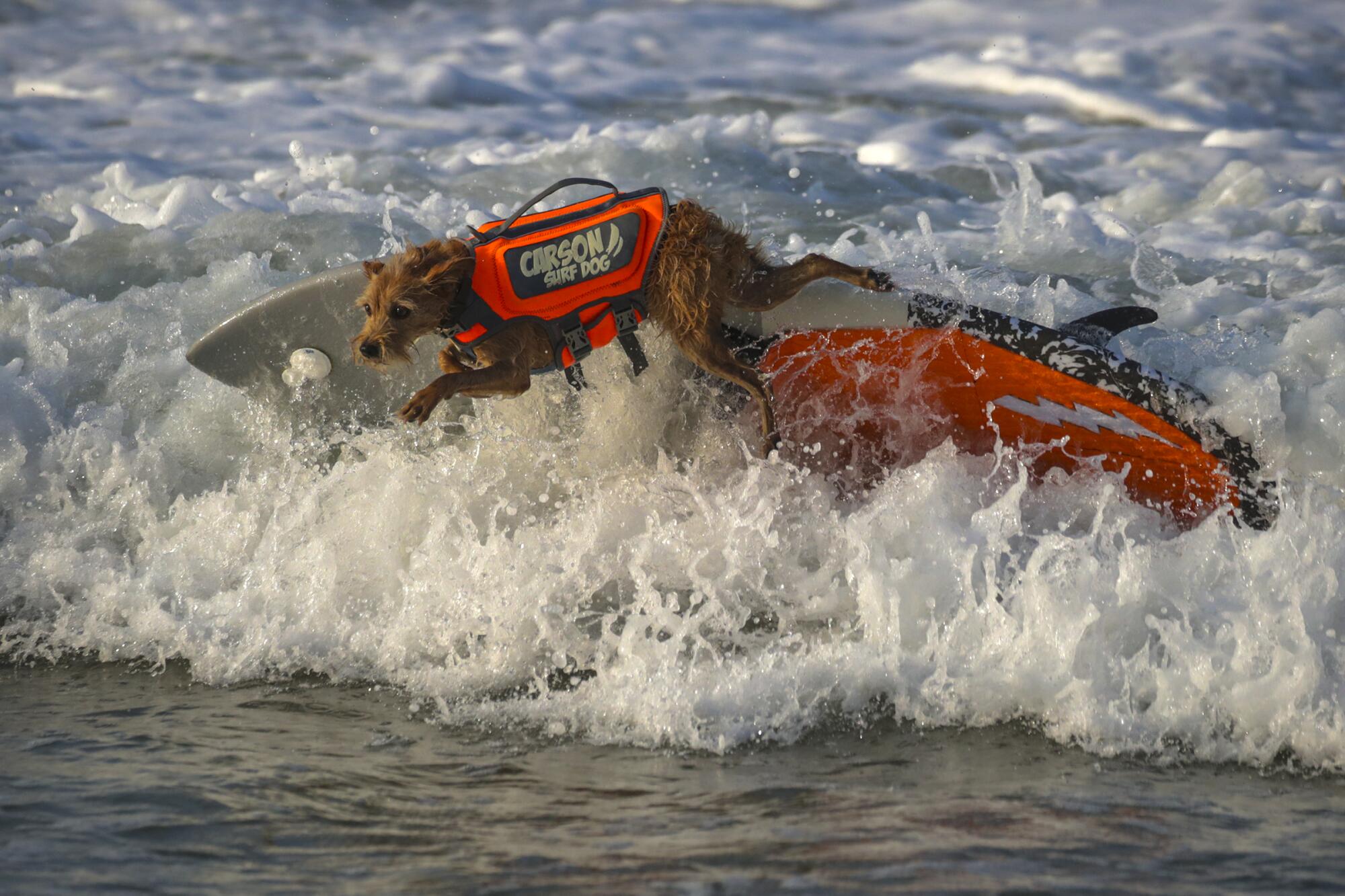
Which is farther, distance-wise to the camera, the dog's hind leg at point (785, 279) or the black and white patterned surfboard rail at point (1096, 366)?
the black and white patterned surfboard rail at point (1096, 366)

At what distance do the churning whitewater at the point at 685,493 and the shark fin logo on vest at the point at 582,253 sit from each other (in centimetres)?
61

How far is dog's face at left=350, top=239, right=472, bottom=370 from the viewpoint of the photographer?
2885 millimetres

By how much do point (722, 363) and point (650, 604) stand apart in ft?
2.25

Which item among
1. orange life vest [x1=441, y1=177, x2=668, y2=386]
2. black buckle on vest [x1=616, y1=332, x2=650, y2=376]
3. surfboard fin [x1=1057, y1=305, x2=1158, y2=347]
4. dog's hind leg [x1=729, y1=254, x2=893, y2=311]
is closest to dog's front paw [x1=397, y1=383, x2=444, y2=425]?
orange life vest [x1=441, y1=177, x2=668, y2=386]

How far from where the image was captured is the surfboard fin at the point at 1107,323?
12.1 ft

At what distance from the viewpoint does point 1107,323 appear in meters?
3.71

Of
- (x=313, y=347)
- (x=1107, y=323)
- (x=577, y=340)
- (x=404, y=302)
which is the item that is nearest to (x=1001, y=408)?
(x=1107, y=323)

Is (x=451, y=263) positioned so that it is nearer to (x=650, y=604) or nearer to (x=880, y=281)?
(x=650, y=604)

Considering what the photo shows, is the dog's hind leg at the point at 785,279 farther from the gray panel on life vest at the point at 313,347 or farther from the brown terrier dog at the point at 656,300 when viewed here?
the gray panel on life vest at the point at 313,347

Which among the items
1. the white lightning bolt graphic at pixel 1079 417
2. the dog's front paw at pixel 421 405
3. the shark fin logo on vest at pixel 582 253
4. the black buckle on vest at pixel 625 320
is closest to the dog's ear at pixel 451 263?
the shark fin logo on vest at pixel 582 253

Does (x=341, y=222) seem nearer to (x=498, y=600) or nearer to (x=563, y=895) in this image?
(x=498, y=600)

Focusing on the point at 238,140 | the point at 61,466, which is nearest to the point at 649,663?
the point at 61,466

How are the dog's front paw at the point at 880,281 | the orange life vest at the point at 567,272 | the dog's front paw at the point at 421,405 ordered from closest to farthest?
→ the dog's front paw at the point at 421,405
the orange life vest at the point at 567,272
the dog's front paw at the point at 880,281

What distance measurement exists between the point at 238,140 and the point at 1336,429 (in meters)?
8.06
